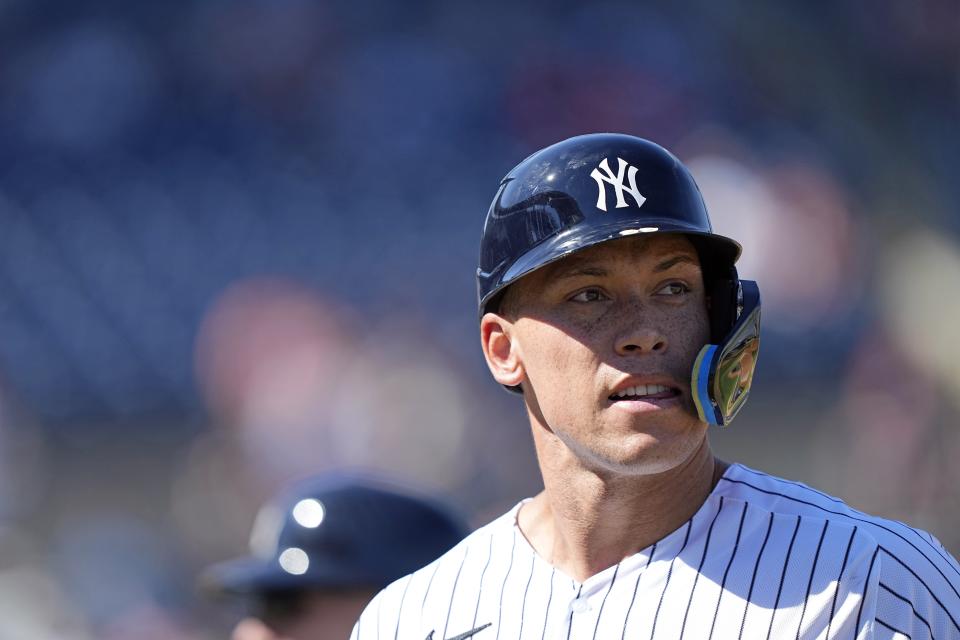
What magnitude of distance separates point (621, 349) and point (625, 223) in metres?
0.19

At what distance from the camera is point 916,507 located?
690 centimetres

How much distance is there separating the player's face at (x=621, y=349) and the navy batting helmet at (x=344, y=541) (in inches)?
52.0

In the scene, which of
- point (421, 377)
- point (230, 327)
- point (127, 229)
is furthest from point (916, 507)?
point (127, 229)

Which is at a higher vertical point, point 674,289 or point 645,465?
point 674,289

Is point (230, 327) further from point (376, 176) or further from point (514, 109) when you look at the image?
point (514, 109)

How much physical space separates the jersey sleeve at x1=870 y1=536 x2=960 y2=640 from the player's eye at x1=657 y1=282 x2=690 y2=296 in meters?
0.46

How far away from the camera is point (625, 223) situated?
1747 millimetres

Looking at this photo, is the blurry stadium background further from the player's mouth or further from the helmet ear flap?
the player's mouth

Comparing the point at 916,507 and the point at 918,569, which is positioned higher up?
the point at 916,507

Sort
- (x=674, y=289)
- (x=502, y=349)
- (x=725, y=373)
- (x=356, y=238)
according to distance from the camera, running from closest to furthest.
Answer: (x=725, y=373) < (x=674, y=289) < (x=502, y=349) < (x=356, y=238)

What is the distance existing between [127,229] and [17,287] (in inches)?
39.4

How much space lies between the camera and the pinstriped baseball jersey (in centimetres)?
159

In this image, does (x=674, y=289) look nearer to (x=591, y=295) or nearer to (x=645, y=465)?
(x=591, y=295)

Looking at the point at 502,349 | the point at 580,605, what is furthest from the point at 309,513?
the point at 580,605
